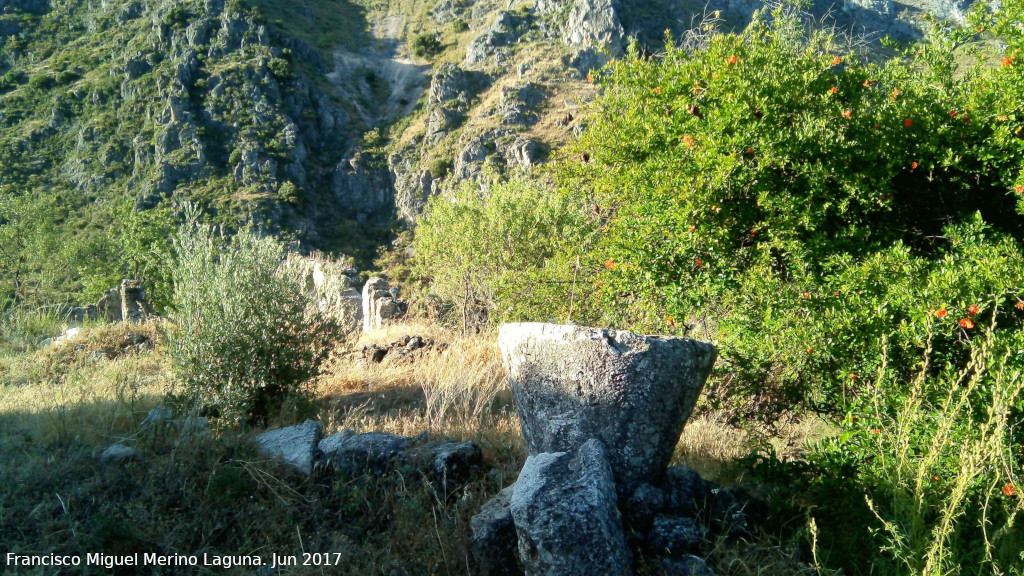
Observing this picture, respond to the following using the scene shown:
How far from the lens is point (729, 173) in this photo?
12.6ft

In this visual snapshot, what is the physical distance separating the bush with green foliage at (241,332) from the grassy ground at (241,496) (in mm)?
347

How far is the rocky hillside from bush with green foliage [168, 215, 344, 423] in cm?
3045

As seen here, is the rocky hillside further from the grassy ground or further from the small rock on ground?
the small rock on ground

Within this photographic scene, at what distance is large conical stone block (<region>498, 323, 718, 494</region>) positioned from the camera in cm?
324

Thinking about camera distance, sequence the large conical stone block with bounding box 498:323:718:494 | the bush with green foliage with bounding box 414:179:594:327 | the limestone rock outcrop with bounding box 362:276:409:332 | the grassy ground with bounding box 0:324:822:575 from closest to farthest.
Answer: the grassy ground with bounding box 0:324:822:575, the large conical stone block with bounding box 498:323:718:494, the bush with green foliage with bounding box 414:179:594:327, the limestone rock outcrop with bounding box 362:276:409:332

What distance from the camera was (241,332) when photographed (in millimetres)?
5066

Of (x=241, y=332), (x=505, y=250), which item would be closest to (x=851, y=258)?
(x=241, y=332)

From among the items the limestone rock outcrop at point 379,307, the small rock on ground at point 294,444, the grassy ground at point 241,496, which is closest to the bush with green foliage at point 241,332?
the grassy ground at point 241,496

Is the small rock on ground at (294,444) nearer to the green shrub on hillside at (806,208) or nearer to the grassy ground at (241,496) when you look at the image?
the grassy ground at (241,496)

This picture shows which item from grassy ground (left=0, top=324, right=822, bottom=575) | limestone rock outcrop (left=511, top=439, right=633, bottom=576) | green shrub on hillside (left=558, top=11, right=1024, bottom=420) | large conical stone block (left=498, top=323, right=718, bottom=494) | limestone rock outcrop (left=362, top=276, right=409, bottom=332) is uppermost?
green shrub on hillside (left=558, top=11, right=1024, bottom=420)

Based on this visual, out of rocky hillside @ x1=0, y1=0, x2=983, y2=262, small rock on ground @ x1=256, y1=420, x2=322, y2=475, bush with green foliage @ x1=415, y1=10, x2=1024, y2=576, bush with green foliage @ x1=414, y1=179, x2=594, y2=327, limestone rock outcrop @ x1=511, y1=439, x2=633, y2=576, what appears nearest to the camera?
limestone rock outcrop @ x1=511, y1=439, x2=633, y2=576

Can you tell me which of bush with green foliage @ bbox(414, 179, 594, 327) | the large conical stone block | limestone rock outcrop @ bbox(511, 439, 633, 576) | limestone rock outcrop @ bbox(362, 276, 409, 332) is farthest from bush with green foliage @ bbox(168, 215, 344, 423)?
limestone rock outcrop @ bbox(362, 276, 409, 332)

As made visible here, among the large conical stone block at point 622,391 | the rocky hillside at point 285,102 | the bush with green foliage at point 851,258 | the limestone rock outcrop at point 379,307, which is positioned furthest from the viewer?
the rocky hillside at point 285,102

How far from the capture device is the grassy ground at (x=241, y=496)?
3133mm
